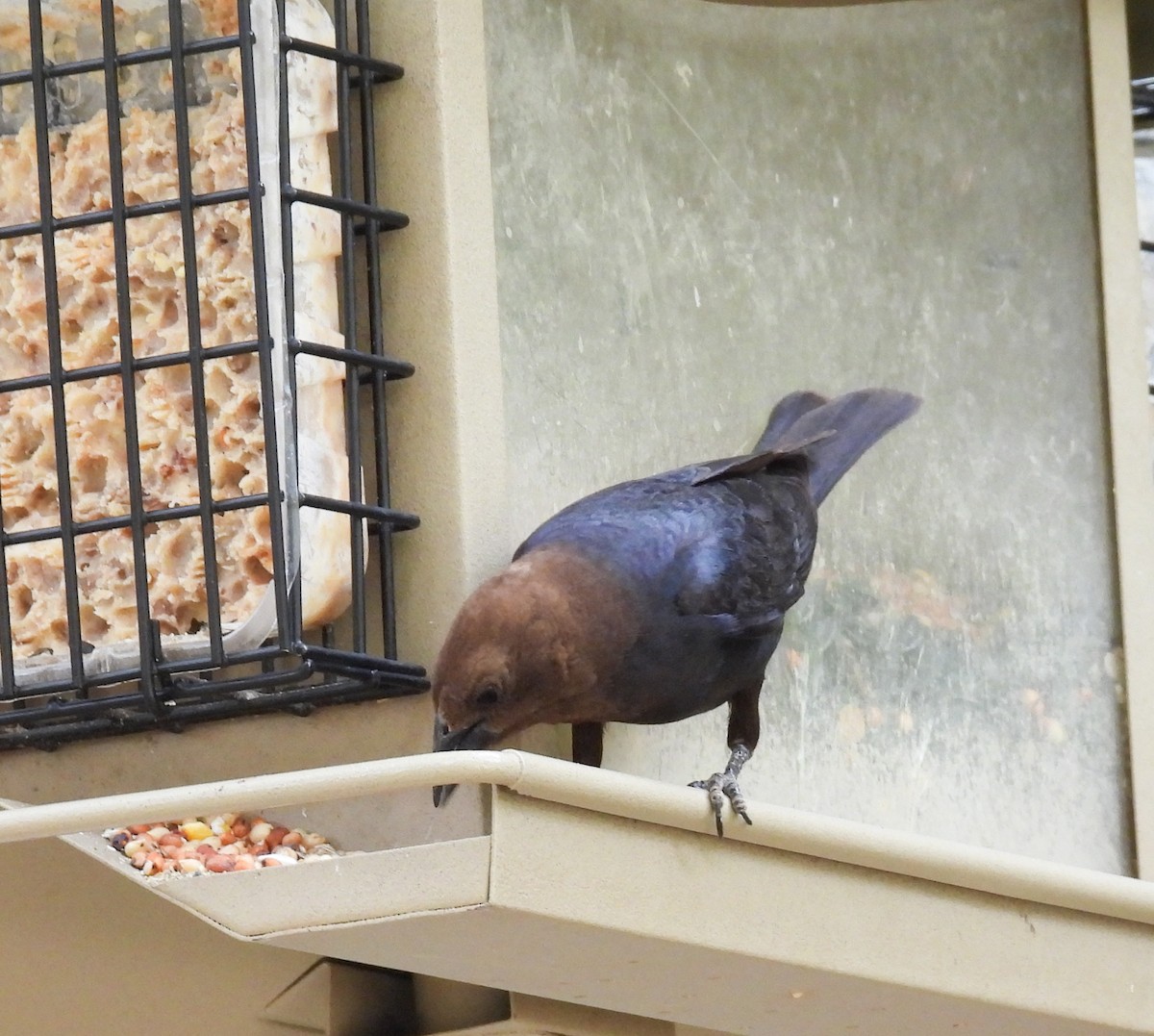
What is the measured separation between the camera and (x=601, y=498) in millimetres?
3578

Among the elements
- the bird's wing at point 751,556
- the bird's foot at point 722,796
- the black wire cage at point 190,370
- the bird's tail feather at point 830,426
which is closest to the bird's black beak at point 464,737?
the black wire cage at point 190,370

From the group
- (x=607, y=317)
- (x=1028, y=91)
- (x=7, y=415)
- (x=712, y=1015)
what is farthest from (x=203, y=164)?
(x=1028, y=91)

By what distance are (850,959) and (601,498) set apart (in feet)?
2.67

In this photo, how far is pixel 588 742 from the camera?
3568 millimetres

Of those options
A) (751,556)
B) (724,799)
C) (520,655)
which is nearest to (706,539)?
(751,556)

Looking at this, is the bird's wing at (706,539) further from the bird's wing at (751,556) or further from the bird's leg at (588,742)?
the bird's leg at (588,742)

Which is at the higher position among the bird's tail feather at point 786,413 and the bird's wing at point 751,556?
the bird's tail feather at point 786,413

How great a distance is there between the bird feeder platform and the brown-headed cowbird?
152 millimetres

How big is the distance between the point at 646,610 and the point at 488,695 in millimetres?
328

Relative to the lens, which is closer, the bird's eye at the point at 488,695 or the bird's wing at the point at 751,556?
the bird's eye at the point at 488,695

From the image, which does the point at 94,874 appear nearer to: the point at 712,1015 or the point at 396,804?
the point at 396,804

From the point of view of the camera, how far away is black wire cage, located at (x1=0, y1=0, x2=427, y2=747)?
333 centimetres

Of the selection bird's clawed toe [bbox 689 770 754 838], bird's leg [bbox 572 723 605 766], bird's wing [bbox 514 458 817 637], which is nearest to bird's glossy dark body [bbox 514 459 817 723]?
bird's wing [bbox 514 458 817 637]

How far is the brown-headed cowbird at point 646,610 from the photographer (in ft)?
10.5
